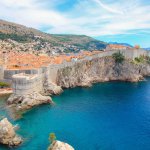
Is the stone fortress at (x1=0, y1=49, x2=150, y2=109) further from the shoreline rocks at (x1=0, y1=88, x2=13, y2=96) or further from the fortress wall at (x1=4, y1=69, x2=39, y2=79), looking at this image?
the shoreline rocks at (x1=0, y1=88, x2=13, y2=96)

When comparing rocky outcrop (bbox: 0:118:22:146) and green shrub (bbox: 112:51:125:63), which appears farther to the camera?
green shrub (bbox: 112:51:125:63)

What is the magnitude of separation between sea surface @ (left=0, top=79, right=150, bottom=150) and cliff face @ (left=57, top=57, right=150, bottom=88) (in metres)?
12.5

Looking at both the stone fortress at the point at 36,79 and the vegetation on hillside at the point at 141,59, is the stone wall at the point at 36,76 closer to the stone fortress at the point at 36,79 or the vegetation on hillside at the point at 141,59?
the stone fortress at the point at 36,79

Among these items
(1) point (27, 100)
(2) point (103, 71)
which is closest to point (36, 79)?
(1) point (27, 100)

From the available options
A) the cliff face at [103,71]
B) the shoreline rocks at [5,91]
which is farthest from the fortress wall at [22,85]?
the cliff face at [103,71]

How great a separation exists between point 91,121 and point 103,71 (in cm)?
5097

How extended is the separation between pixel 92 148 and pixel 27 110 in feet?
75.4

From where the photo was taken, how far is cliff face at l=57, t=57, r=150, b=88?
3662 inches

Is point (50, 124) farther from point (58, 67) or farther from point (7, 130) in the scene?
point (58, 67)

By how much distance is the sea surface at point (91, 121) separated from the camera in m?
43.0

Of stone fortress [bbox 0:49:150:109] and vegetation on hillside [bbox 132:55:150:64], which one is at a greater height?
vegetation on hillside [bbox 132:55:150:64]

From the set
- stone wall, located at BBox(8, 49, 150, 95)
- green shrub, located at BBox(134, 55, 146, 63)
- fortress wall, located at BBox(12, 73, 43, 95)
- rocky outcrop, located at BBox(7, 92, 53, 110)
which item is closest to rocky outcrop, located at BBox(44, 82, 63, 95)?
stone wall, located at BBox(8, 49, 150, 95)

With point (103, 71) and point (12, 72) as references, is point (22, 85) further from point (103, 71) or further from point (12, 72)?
point (103, 71)

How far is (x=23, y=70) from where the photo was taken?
7625 centimetres
